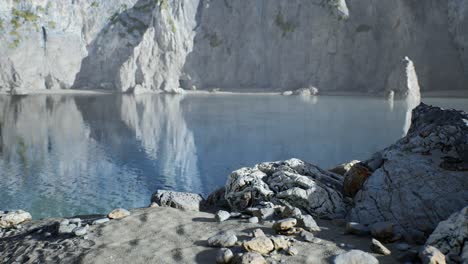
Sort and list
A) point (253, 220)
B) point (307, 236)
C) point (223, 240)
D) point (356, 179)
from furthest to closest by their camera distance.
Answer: point (356, 179)
point (253, 220)
point (307, 236)
point (223, 240)

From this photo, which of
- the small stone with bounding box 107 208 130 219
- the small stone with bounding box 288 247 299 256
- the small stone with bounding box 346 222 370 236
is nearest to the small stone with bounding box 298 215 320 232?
the small stone with bounding box 346 222 370 236

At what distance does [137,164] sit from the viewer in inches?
1093

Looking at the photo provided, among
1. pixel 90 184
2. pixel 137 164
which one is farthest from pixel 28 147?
pixel 90 184

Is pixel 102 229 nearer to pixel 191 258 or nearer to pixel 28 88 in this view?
pixel 191 258

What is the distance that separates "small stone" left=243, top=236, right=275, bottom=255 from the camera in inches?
351

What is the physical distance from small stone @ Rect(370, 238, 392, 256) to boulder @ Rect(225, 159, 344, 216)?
11.5 ft

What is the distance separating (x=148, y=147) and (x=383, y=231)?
25.7 m

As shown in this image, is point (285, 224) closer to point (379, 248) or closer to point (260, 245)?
point (260, 245)

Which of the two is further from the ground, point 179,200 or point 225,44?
point 225,44

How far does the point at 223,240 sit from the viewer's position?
31.5 ft

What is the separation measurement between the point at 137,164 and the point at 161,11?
8891 centimetres

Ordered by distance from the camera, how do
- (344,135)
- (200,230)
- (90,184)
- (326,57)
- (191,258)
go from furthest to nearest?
1. (326,57)
2. (344,135)
3. (90,184)
4. (200,230)
5. (191,258)

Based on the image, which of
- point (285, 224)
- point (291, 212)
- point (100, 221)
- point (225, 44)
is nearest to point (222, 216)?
point (291, 212)

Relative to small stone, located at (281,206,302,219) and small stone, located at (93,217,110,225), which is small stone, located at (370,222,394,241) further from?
small stone, located at (93,217,110,225)
